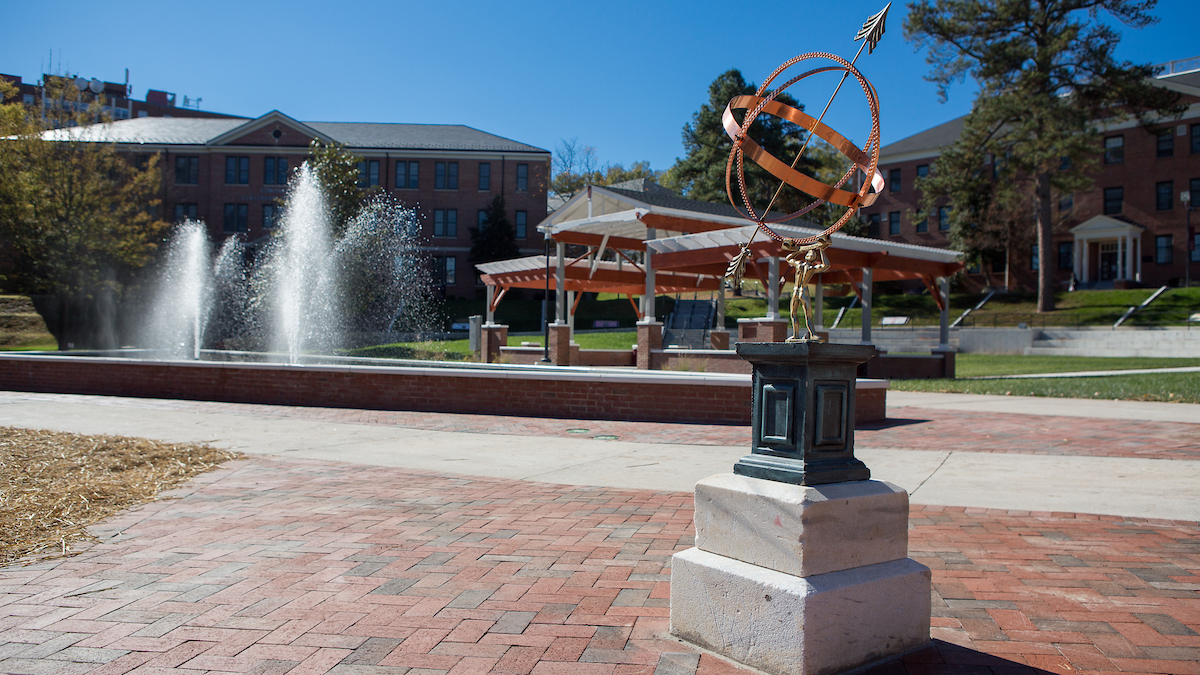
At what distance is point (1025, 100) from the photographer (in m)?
33.9

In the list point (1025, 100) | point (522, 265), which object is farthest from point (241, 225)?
point (1025, 100)

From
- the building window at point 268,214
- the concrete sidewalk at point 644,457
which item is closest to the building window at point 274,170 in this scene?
the building window at point 268,214

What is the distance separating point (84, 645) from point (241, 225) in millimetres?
51350

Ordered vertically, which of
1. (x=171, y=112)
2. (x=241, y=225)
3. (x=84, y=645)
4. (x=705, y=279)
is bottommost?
(x=84, y=645)

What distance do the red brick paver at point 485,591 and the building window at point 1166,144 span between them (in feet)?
154

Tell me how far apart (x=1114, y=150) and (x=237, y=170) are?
54.0 m

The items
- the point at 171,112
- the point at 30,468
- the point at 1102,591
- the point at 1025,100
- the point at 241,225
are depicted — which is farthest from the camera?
the point at 171,112

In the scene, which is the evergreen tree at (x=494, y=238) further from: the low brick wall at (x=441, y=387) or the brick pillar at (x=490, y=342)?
the low brick wall at (x=441, y=387)

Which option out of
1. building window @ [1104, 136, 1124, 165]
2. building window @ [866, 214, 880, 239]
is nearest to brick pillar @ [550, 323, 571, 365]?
building window @ [866, 214, 880, 239]

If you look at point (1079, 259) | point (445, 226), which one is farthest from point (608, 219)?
point (1079, 259)

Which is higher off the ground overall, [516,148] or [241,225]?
[516,148]

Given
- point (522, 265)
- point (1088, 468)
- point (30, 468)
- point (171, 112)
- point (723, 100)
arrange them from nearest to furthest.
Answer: point (30, 468), point (1088, 468), point (522, 265), point (723, 100), point (171, 112)

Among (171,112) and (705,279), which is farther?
(171,112)

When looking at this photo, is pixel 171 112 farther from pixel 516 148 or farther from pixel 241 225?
pixel 516 148
